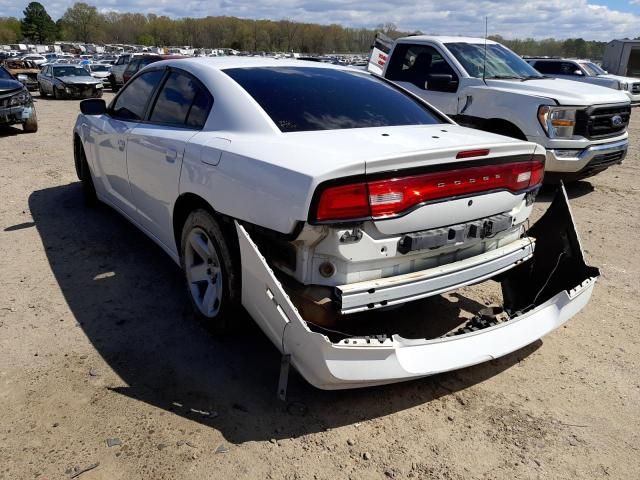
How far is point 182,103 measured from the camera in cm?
372

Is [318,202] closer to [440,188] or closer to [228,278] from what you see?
[440,188]

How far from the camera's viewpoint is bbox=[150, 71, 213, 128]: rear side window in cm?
346

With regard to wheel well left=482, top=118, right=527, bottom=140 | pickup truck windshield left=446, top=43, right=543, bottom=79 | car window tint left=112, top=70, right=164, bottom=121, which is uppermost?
pickup truck windshield left=446, top=43, right=543, bottom=79

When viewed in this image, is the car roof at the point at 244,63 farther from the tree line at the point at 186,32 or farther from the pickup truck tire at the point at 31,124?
the tree line at the point at 186,32

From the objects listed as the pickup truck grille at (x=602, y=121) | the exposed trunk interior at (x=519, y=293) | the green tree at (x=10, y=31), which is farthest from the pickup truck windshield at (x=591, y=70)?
the green tree at (x=10, y=31)

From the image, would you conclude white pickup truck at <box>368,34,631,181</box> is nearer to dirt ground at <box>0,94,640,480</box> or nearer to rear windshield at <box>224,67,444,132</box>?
dirt ground at <box>0,94,640,480</box>

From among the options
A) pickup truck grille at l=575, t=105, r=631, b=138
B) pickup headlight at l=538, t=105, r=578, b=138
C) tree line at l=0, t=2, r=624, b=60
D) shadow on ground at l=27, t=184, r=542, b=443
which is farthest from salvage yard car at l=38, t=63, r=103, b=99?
tree line at l=0, t=2, r=624, b=60

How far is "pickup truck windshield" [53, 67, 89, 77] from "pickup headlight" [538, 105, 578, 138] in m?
20.0

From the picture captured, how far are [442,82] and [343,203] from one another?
5398mm

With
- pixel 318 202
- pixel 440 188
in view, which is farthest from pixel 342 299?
pixel 440 188

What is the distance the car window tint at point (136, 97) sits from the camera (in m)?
4.24

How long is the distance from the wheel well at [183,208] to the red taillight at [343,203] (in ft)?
2.93

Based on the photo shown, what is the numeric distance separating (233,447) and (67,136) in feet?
35.0

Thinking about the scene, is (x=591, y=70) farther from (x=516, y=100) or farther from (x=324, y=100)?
(x=324, y=100)
